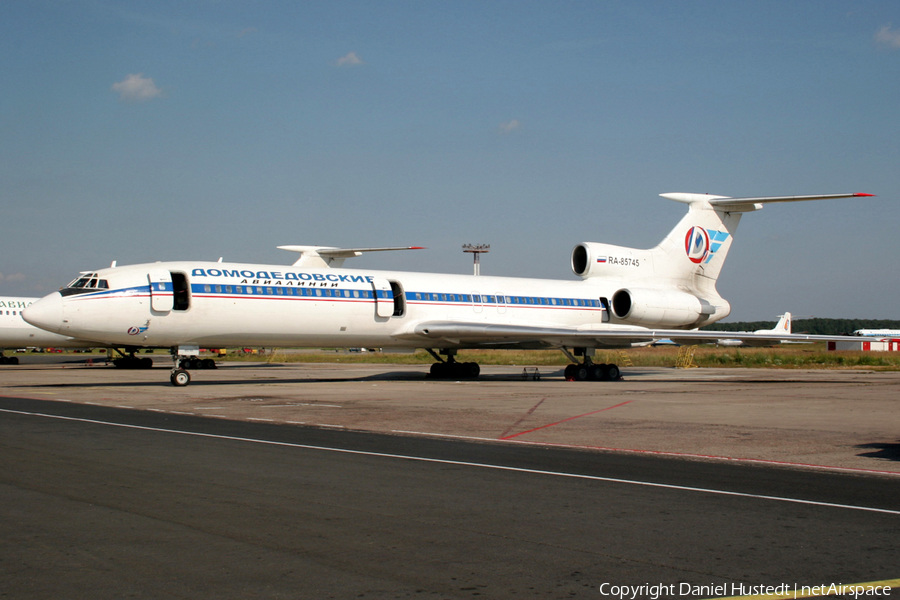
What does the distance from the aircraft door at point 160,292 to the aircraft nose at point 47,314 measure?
240 cm

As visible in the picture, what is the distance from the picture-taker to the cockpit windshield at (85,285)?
2152 centimetres

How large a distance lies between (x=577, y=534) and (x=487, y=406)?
1132 centimetres

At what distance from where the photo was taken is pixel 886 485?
808cm

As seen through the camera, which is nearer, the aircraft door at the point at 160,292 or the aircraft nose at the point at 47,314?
the aircraft nose at the point at 47,314

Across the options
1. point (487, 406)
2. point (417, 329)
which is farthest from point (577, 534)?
point (417, 329)

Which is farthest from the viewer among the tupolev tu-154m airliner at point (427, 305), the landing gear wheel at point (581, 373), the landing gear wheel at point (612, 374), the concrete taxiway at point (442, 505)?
the landing gear wheel at point (612, 374)

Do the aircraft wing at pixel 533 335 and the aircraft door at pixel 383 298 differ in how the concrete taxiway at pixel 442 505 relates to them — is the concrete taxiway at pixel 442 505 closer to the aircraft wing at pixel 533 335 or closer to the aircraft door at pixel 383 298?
the aircraft wing at pixel 533 335

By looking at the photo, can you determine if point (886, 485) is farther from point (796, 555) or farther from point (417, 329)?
point (417, 329)

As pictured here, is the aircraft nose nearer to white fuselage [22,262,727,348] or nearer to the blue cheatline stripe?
white fuselage [22,262,727,348]

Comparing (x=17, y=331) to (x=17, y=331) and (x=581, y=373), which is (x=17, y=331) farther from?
(x=581, y=373)

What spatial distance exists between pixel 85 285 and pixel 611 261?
1995cm

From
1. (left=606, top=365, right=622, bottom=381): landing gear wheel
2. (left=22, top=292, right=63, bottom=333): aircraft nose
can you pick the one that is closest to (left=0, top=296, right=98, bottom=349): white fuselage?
(left=22, top=292, right=63, bottom=333): aircraft nose

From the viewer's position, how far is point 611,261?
32031mm

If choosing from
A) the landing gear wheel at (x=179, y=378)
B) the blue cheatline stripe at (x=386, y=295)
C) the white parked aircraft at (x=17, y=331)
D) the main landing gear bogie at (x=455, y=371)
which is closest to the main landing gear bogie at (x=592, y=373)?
the blue cheatline stripe at (x=386, y=295)
